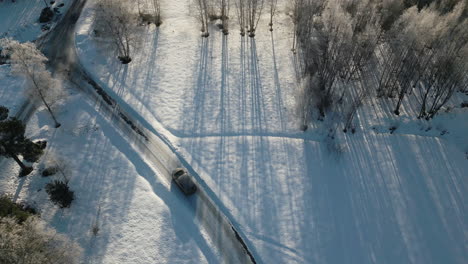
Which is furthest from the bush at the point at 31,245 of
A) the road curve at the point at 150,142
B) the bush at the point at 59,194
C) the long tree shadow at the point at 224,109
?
the long tree shadow at the point at 224,109

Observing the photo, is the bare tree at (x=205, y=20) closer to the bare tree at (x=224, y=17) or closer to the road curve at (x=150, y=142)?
the bare tree at (x=224, y=17)

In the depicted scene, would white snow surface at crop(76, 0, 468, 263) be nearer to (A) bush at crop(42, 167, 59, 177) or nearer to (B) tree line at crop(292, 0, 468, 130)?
(B) tree line at crop(292, 0, 468, 130)

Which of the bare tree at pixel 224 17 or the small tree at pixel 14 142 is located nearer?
the small tree at pixel 14 142

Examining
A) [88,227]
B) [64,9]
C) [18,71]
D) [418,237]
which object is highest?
[18,71]

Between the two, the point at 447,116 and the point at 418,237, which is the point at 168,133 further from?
the point at 447,116

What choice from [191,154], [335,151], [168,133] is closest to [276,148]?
[335,151]

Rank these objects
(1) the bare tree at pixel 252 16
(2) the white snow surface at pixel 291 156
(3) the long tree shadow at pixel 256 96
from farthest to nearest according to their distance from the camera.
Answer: (1) the bare tree at pixel 252 16
(3) the long tree shadow at pixel 256 96
(2) the white snow surface at pixel 291 156
